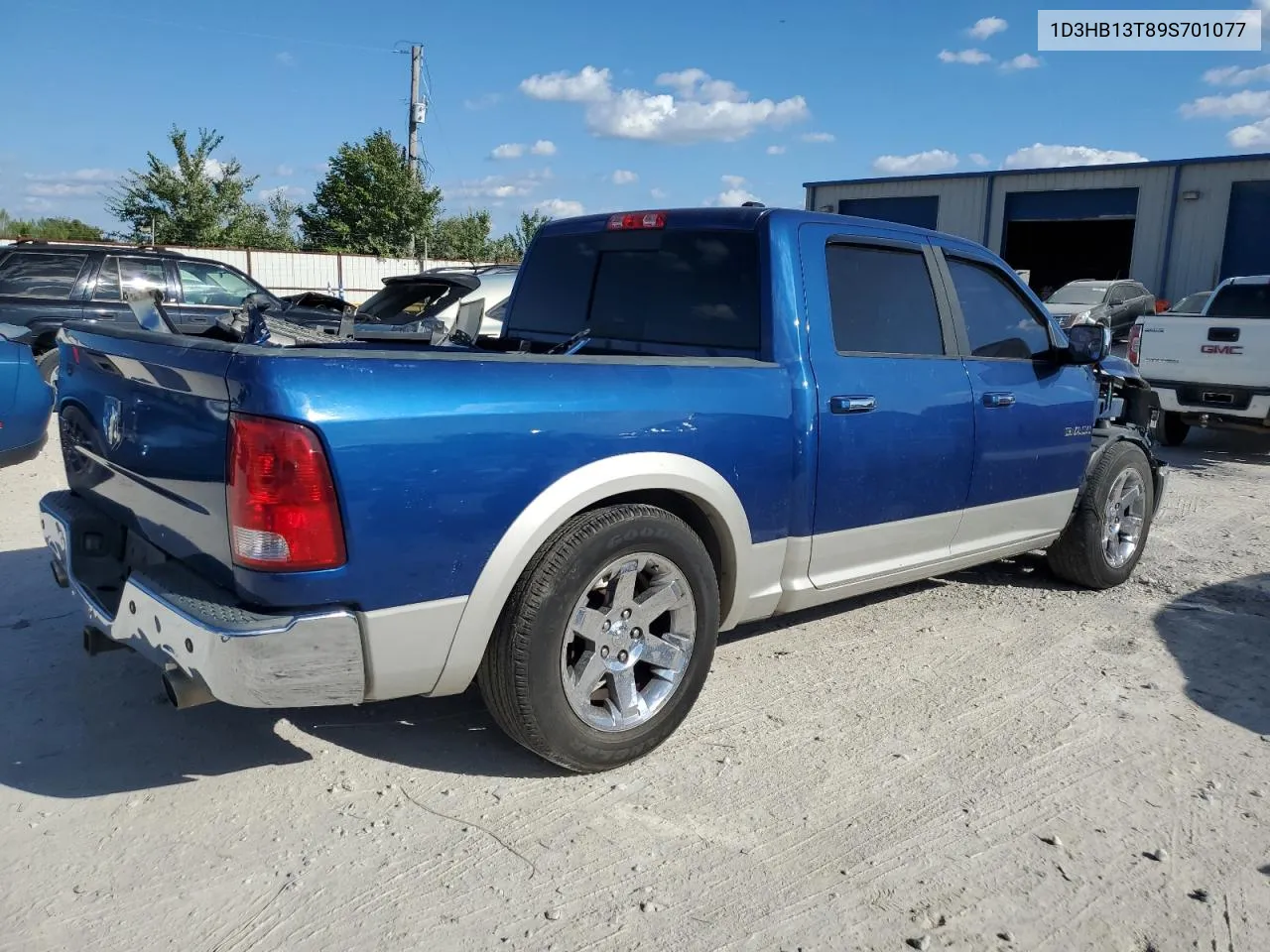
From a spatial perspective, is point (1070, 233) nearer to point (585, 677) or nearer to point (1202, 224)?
point (1202, 224)

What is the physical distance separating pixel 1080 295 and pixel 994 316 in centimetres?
1808

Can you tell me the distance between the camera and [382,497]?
260 cm

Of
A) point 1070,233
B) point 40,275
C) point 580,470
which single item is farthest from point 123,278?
point 1070,233

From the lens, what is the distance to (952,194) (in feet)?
90.5

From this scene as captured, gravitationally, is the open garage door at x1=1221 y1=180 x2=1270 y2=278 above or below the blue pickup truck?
above

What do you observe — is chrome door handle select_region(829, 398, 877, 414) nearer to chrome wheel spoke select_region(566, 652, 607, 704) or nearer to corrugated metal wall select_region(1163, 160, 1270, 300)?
chrome wheel spoke select_region(566, 652, 607, 704)

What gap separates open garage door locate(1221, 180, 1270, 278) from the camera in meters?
22.8

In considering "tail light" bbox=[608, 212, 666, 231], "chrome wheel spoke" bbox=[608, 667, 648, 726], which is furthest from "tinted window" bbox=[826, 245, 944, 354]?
"chrome wheel spoke" bbox=[608, 667, 648, 726]

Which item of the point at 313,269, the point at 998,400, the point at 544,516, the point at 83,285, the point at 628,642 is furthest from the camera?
the point at 313,269

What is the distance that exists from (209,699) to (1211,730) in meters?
3.50

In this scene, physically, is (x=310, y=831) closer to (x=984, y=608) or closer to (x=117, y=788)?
(x=117, y=788)

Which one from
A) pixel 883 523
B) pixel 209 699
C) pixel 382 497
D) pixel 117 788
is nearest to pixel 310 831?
pixel 209 699

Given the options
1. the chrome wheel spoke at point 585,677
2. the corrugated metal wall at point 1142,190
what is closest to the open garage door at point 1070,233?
the corrugated metal wall at point 1142,190

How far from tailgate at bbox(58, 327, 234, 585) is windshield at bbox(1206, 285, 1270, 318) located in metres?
10.8
